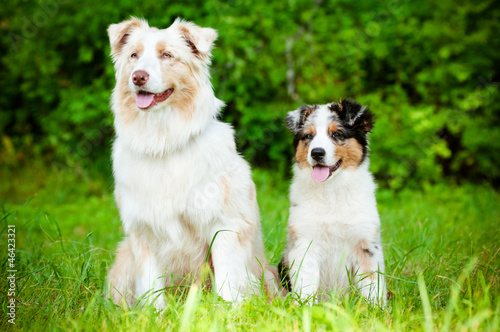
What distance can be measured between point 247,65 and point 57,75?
3.51m

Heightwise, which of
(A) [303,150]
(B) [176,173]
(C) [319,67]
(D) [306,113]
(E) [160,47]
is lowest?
(B) [176,173]

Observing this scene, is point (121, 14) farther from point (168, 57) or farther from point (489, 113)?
point (489, 113)

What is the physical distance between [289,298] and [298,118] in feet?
4.46

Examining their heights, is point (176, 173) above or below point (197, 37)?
below

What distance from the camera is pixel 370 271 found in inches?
122

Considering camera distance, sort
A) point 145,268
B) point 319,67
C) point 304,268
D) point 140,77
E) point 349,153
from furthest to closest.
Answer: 1. point 319,67
2. point 349,153
3. point 304,268
4. point 145,268
5. point 140,77

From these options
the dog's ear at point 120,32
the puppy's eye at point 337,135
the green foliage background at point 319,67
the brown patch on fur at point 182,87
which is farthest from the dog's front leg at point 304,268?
the green foliage background at point 319,67

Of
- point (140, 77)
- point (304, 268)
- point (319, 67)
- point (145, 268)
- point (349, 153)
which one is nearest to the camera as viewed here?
point (140, 77)

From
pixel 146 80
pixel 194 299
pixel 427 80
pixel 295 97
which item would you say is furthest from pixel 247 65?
pixel 194 299

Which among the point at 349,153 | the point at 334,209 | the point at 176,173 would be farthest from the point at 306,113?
the point at 176,173

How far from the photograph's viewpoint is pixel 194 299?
2.43 m

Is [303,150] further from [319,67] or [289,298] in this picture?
[319,67]

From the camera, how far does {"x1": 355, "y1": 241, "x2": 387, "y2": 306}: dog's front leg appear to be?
3031mm

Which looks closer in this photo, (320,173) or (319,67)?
(320,173)
